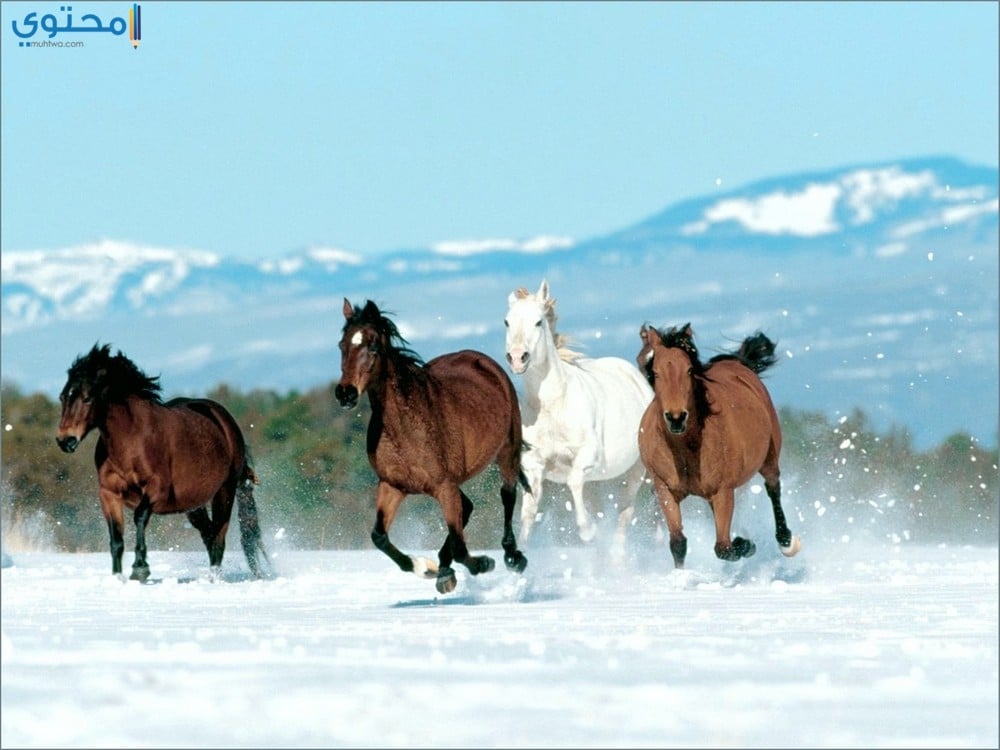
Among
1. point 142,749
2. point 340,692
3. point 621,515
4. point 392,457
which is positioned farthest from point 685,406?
point 142,749

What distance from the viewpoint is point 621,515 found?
14891mm

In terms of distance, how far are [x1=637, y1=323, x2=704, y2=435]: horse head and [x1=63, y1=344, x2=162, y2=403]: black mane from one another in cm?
322

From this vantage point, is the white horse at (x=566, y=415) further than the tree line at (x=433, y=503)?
No

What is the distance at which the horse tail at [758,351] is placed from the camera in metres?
14.6

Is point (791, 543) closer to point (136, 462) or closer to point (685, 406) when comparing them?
point (685, 406)

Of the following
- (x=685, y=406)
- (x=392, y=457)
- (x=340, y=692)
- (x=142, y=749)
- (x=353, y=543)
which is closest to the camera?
(x=142, y=749)

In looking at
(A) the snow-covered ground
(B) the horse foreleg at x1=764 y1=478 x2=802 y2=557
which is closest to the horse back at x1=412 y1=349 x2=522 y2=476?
(A) the snow-covered ground

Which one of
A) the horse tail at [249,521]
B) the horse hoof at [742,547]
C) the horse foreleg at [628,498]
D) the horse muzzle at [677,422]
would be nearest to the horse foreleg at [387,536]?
the horse muzzle at [677,422]

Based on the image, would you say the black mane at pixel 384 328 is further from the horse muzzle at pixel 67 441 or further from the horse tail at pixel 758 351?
the horse tail at pixel 758 351

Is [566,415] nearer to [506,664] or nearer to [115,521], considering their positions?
[115,521]

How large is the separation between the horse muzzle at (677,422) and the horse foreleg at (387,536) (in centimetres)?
161

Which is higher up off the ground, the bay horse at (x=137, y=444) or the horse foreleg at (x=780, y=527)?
the bay horse at (x=137, y=444)

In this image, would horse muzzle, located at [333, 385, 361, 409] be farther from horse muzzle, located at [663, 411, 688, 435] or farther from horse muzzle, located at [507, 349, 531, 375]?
horse muzzle, located at [507, 349, 531, 375]

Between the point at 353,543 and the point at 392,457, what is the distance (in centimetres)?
1093
